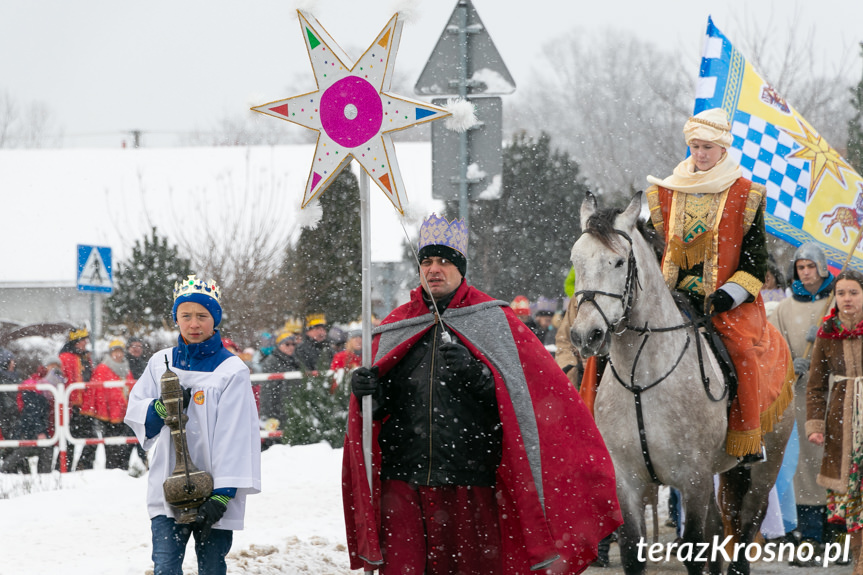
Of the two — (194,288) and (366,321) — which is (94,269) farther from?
(366,321)

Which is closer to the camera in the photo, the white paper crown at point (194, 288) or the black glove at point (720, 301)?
the white paper crown at point (194, 288)

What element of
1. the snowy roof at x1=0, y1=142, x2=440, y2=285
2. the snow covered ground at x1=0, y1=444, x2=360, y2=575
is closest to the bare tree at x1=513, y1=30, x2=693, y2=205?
the snowy roof at x1=0, y1=142, x2=440, y2=285

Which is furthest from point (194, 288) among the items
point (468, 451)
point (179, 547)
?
point (468, 451)

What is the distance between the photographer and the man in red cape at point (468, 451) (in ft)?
15.4

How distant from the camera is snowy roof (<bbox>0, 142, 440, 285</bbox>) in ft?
110

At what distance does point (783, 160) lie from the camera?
32.4 feet

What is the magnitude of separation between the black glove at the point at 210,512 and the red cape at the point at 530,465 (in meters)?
0.58

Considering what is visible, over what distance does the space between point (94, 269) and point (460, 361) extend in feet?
35.5

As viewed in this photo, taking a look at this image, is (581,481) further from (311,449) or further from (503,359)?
(311,449)

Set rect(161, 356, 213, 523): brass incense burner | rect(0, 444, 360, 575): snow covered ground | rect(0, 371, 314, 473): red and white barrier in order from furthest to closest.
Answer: rect(0, 371, 314, 473): red and white barrier < rect(0, 444, 360, 575): snow covered ground < rect(161, 356, 213, 523): brass incense burner

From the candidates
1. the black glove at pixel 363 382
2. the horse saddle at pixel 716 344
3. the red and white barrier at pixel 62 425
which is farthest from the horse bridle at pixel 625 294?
the red and white barrier at pixel 62 425

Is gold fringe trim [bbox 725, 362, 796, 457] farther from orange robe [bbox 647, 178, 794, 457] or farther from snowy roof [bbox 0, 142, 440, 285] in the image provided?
snowy roof [bbox 0, 142, 440, 285]

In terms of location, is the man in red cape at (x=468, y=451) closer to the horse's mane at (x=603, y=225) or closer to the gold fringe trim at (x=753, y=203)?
the horse's mane at (x=603, y=225)

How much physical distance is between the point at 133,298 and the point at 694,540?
45.1 ft
